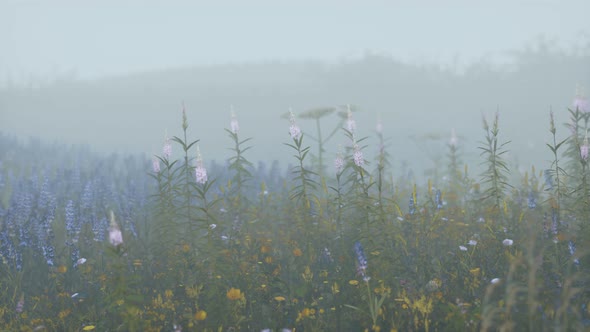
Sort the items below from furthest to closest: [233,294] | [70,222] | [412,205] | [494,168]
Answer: [494,168] → [412,205] → [70,222] → [233,294]

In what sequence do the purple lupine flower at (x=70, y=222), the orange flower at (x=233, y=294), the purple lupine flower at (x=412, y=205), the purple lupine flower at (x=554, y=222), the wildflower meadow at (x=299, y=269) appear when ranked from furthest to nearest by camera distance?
the purple lupine flower at (x=412, y=205)
the purple lupine flower at (x=70, y=222)
the purple lupine flower at (x=554, y=222)
the orange flower at (x=233, y=294)
the wildflower meadow at (x=299, y=269)

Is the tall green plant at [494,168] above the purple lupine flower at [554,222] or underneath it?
above

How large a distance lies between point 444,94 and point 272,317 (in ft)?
103

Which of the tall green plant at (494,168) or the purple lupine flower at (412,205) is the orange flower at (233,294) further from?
the tall green plant at (494,168)

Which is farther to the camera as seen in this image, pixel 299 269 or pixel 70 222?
pixel 70 222

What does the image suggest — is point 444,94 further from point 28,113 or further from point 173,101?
point 28,113

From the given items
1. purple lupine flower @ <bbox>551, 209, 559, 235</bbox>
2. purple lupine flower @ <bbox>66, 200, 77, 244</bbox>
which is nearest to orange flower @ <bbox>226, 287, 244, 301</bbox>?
purple lupine flower @ <bbox>66, 200, 77, 244</bbox>

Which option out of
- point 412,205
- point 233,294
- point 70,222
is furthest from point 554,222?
point 70,222

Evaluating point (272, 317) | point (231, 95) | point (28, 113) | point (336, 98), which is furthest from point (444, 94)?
point (272, 317)

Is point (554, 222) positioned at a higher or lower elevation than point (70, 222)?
lower

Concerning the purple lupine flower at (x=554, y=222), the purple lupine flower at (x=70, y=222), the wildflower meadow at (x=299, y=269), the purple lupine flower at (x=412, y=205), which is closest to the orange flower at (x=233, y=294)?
the wildflower meadow at (x=299, y=269)

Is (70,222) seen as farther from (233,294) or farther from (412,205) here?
(412,205)

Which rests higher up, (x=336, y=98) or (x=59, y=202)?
(x=336, y=98)

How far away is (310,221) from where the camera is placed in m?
6.35
